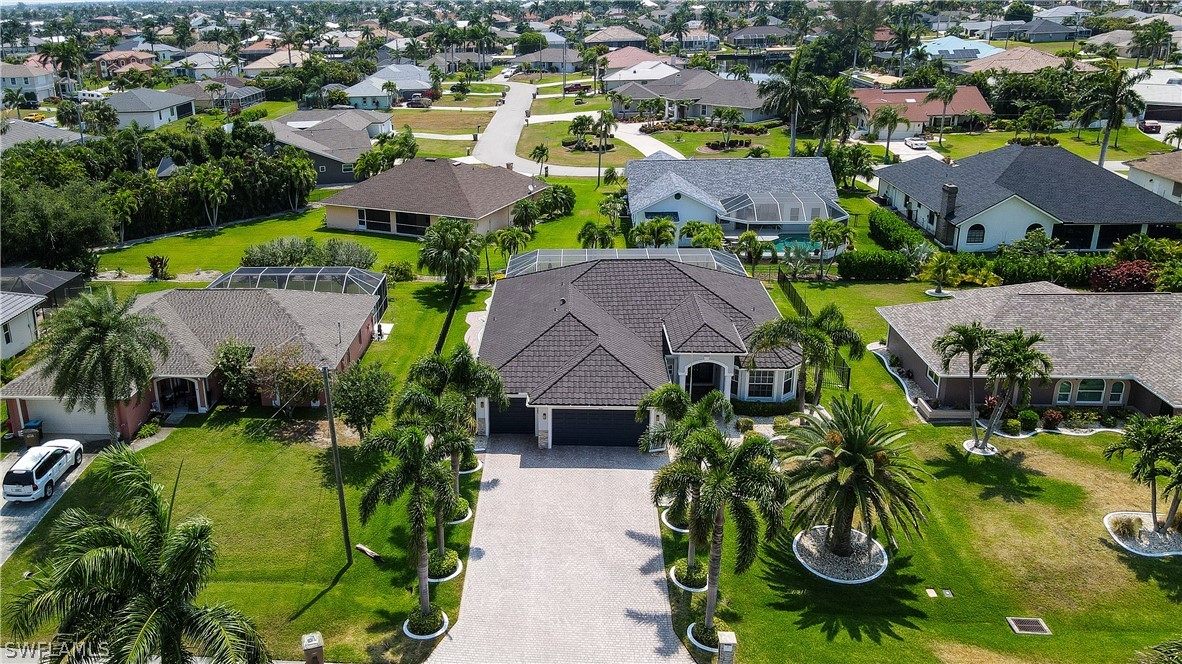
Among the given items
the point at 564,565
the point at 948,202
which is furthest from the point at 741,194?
the point at 564,565

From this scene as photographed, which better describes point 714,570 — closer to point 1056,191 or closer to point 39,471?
point 39,471

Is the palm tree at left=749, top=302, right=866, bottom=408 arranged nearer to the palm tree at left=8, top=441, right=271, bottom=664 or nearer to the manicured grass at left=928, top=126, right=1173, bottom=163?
the palm tree at left=8, top=441, right=271, bottom=664

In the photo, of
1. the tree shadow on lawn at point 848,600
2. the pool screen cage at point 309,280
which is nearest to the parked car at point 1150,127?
the pool screen cage at point 309,280

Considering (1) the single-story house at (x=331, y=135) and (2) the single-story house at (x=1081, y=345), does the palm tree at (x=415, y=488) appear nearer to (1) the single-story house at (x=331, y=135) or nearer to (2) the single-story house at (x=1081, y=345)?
(2) the single-story house at (x=1081, y=345)

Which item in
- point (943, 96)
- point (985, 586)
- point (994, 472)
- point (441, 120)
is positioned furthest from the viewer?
point (441, 120)

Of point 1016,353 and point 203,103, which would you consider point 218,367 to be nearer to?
point 1016,353
